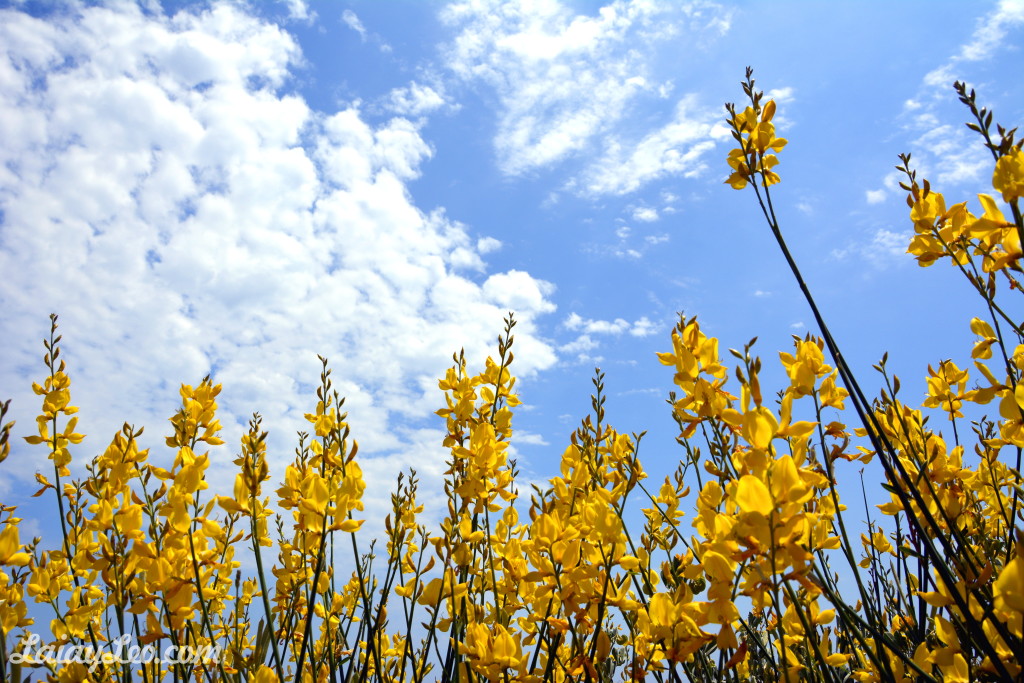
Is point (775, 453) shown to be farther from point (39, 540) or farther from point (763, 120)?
point (39, 540)

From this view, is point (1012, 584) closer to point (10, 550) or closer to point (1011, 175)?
point (1011, 175)

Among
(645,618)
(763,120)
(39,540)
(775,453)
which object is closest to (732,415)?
(775,453)

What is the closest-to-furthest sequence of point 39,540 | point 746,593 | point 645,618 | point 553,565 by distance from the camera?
point 746,593, point 645,618, point 553,565, point 39,540

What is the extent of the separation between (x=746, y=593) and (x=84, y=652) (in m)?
2.72

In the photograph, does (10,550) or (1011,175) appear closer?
(1011,175)

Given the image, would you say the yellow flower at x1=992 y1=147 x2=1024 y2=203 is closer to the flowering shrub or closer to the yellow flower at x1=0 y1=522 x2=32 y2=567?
the flowering shrub

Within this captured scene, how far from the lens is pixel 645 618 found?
1.63 meters

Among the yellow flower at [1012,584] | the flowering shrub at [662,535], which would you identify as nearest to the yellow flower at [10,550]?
the flowering shrub at [662,535]

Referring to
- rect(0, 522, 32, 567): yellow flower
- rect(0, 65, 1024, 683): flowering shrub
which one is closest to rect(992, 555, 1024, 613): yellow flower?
A: rect(0, 65, 1024, 683): flowering shrub

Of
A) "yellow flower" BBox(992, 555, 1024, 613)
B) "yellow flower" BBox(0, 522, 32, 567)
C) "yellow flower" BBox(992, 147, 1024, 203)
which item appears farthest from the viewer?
"yellow flower" BBox(0, 522, 32, 567)

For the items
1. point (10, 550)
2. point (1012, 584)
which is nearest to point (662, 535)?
point (1012, 584)

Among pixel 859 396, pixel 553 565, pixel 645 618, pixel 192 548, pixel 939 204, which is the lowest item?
pixel 645 618

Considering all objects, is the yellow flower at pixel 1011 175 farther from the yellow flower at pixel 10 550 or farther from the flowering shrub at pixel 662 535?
the yellow flower at pixel 10 550

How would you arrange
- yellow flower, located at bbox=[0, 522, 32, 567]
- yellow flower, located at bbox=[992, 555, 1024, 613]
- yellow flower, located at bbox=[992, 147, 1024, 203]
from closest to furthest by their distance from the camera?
yellow flower, located at bbox=[992, 555, 1024, 613] < yellow flower, located at bbox=[992, 147, 1024, 203] < yellow flower, located at bbox=[0, 522, 32, 567]
